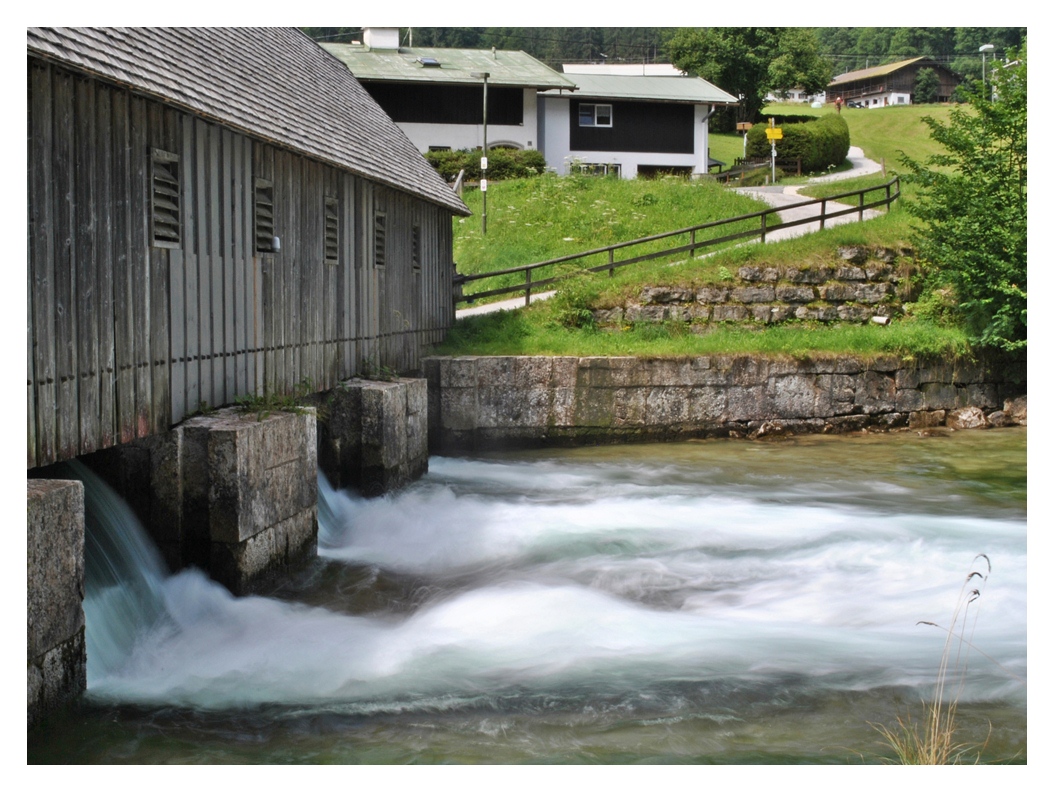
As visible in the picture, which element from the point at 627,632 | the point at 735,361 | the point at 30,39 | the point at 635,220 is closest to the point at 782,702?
the point at 627,632

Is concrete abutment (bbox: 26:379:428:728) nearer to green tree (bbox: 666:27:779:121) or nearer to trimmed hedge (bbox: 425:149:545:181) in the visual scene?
trimmed hedge (bbox: 425:149:545:181)

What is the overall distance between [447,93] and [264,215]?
28.6 metres

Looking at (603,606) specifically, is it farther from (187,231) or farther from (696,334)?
(696,334)

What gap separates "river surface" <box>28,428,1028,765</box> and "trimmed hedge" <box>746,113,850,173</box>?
3166 cm

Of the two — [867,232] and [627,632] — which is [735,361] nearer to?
[867,232]

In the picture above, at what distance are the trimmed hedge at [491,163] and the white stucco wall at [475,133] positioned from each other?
182cm

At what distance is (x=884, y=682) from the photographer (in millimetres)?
6836

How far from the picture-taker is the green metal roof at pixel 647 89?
39938 mm

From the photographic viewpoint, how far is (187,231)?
27.8ft

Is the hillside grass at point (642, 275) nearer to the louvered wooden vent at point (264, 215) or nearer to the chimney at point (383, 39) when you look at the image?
the louvered wooden vent at point (264, 215)

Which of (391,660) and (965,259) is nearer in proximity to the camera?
(391,660)

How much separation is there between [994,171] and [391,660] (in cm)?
1512

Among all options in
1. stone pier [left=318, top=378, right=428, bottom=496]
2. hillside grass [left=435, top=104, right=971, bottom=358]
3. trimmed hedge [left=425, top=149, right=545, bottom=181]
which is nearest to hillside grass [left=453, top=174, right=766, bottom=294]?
hillside grass [left=435, top=104, right=971, bottom=358]

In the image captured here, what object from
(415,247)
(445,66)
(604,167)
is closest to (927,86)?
(604,167)
